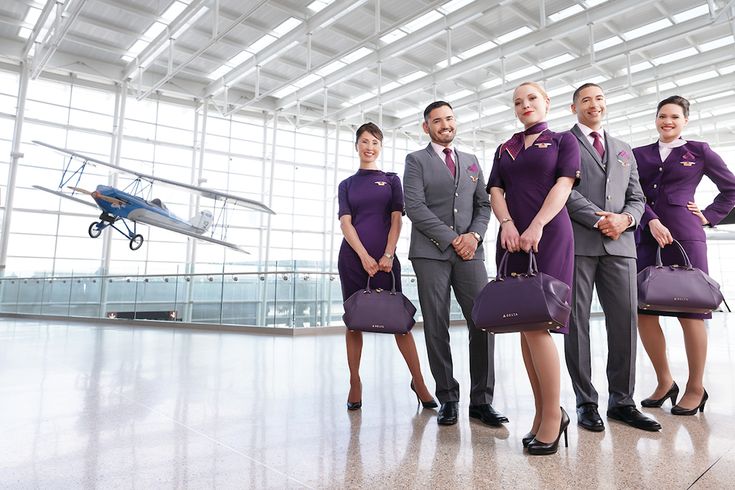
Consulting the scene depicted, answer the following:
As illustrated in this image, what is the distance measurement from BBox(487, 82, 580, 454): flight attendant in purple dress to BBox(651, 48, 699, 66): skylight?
16206mm

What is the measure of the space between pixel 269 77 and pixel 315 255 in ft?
24.5

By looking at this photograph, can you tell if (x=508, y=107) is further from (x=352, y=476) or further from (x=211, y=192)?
(x=352, y=476)

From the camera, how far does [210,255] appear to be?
18.7 m

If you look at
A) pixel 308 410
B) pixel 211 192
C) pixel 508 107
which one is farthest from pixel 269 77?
pixel 308 410

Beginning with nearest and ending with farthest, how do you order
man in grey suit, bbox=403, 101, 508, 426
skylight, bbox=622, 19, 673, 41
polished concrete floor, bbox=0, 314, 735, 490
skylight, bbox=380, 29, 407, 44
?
polished concrete floor, bbox=0, 314, 735, 490 → man in grey suit, bbox=403, 101, 508, 426 → skylight, bbox=622, 19, 673, 41 → skylight, bbox=380, 29, 407, 44

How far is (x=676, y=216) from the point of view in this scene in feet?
8.35

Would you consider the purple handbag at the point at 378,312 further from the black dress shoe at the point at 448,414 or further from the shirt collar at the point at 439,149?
the shirt collar at the point at 439,149

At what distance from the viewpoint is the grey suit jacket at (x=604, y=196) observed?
2.26 meters

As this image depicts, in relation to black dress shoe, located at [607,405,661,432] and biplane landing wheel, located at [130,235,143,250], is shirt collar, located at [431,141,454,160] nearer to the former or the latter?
black dress shoe, located at [607,405,661,432]

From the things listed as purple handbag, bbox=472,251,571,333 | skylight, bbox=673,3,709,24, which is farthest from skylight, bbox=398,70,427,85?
purple handbag, bbox=472,251,571,333

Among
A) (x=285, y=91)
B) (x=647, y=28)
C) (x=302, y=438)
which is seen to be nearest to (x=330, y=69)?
(x=285, y=91)

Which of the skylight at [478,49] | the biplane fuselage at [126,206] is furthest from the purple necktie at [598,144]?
the skylight at [478,49]

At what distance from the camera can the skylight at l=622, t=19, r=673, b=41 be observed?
43.2 ft

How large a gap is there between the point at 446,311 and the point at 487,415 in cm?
53
